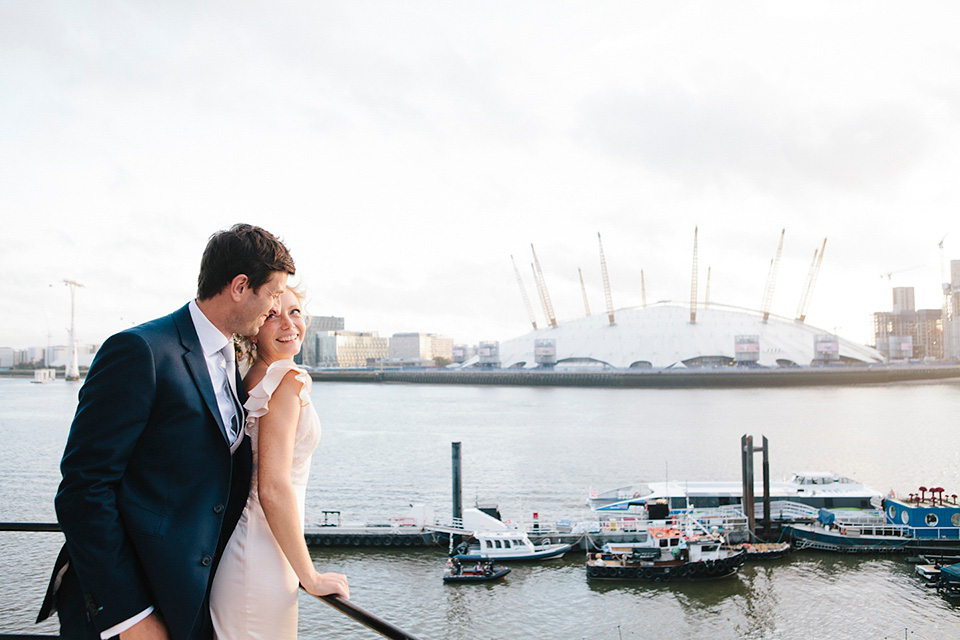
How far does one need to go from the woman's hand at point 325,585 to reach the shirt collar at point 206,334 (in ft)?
1.72

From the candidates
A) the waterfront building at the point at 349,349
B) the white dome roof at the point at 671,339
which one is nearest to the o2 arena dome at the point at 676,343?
the white dome roof at the point at 671,339

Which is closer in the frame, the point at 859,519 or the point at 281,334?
the point at 281,334

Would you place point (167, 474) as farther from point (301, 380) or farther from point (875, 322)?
point (875, 322)

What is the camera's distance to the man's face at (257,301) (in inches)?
61.0

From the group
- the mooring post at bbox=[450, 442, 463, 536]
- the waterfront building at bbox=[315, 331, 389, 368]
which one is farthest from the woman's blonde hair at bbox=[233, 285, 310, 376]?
the waterfront building at bbox=[315, 331, 389, 368]

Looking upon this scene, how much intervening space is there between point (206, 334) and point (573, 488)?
1874cm

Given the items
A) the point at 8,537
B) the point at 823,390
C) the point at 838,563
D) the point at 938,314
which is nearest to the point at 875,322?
the point at 938,314

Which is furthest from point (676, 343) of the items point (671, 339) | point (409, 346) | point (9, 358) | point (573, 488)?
point (9, 358)

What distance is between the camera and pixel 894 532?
1455 cm

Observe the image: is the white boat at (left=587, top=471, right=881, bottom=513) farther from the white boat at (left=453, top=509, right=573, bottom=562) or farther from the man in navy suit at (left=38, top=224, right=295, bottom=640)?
the man in navy suit at (left=38, top=224, right=295, bottom=640)

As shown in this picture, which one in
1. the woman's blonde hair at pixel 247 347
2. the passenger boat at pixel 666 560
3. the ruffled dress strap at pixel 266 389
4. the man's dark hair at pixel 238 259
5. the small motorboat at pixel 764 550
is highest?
the man's dark hair at pixel 238 259

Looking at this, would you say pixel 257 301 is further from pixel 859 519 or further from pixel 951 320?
pixel 951 320

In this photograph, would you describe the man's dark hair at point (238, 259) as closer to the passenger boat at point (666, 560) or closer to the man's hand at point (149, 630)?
the man's hand at point (149, 630)

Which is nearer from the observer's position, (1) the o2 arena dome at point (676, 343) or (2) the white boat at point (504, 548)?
(2) the white boat at point (504, 548)
